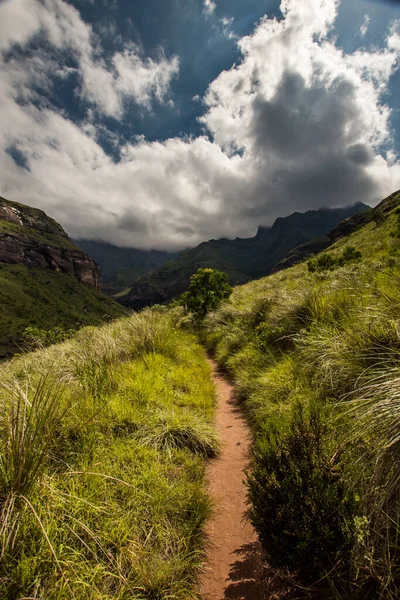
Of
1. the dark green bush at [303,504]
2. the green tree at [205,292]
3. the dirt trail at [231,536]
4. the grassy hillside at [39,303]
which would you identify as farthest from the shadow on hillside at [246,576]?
the grassy hillside at [39,303]

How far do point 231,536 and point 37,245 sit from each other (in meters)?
180

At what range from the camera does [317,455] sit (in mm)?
2578

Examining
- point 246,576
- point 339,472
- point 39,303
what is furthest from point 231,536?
point 39,303

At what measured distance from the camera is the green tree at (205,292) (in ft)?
58.1

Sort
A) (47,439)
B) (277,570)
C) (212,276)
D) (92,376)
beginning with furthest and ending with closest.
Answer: (212,276) < (92,376) < (47,439) < (277,570)

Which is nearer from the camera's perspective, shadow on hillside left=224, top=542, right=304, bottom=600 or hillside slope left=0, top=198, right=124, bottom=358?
shadow on hillside left=224, top=542, right=304, bottom=600

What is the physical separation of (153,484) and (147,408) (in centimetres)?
157

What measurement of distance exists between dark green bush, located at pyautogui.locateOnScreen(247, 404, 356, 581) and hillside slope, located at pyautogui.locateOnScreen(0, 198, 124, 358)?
78472 millimetres

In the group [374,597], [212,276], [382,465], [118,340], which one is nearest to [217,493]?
[374,597]

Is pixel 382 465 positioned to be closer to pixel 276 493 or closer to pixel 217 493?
pixel 276 493

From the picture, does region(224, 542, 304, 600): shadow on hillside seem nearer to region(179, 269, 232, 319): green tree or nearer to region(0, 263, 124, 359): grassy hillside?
region(179, 269, 232, 319): green tree

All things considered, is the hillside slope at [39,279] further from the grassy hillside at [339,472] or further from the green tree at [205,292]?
the grassy hillside at [339,472]

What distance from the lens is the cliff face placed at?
5212 inches

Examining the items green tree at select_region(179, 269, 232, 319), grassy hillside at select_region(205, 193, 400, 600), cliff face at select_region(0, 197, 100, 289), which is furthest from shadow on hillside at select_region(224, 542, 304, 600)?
cliff face at select_region(0, 197, 100, 289)
